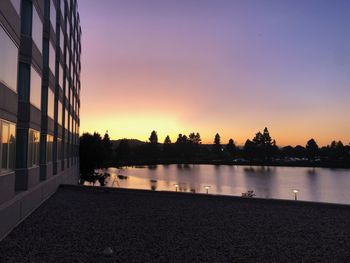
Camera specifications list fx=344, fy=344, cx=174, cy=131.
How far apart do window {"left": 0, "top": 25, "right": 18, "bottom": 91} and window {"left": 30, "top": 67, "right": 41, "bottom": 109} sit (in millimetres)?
3954

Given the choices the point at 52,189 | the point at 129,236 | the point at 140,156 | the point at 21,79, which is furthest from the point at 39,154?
the point at 140,156

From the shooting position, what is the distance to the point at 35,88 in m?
20.6

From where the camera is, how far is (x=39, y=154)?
938 inches

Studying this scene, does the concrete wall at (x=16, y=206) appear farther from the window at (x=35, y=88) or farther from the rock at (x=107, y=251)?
the window at (x=35, y=88)

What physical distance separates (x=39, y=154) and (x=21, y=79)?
693 centimetres

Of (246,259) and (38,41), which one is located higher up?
(38,41)

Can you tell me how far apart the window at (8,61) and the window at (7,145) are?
1.76 m

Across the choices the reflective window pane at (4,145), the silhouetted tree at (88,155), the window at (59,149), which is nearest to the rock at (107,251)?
the reflective window pane at (4,145)

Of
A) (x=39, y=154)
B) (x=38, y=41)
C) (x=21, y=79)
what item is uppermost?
(x=38, y=41)

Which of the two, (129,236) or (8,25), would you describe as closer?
(129,236)

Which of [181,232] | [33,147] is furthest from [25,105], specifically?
[181,232]

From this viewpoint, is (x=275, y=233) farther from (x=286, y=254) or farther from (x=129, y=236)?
(x=129, y=236)

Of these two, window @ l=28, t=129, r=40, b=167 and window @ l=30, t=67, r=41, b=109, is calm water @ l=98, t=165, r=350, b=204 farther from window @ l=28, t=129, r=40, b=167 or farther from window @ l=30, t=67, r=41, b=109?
window @ l=30, t=67, r=41, b=109

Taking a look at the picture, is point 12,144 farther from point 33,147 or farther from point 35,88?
point 35,88
